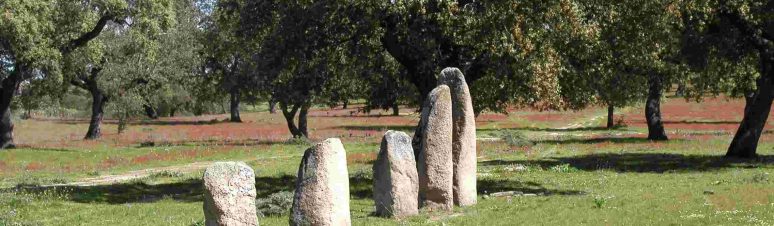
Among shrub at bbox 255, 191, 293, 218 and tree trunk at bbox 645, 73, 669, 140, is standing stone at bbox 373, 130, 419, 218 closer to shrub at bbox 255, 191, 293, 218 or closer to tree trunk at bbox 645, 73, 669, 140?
shrub at bbox 255, 191, 293, 218

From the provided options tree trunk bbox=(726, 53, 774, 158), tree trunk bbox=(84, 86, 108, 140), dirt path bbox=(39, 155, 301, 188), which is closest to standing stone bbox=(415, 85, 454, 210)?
dirt path bbox=(39, 155, 301, 188)

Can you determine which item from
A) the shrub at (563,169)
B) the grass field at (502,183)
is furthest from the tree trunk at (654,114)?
the shrub at (563,169)

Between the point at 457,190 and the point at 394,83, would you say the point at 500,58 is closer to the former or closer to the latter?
the point at 457,190

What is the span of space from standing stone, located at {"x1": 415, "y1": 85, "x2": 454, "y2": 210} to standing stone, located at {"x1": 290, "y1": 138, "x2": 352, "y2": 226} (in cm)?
493

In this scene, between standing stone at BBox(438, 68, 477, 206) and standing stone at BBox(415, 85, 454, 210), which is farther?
standing stone at BBox(438, 68, 477, 206)

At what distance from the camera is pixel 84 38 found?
48.5 m

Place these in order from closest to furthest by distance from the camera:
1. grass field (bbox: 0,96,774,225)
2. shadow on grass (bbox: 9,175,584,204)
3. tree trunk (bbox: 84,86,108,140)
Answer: grass field (bbox: 0,96,774,225) → shadow on grass (bbox: 9,175,584,204) → tree trunk (bbox: 84,86,108,140)

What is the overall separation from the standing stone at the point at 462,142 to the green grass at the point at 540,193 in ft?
1.75

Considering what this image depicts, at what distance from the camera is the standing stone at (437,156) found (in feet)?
66.6

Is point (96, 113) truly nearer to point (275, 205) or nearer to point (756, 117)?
point (756, 117)

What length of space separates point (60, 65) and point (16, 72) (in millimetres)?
2329

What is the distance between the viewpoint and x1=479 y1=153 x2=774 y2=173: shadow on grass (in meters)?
33.3

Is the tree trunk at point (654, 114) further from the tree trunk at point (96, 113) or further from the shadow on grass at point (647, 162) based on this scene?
the tree trunk at point (96, 113)

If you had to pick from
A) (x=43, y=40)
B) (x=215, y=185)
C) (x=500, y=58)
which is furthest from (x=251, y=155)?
(x=215, y=185)
